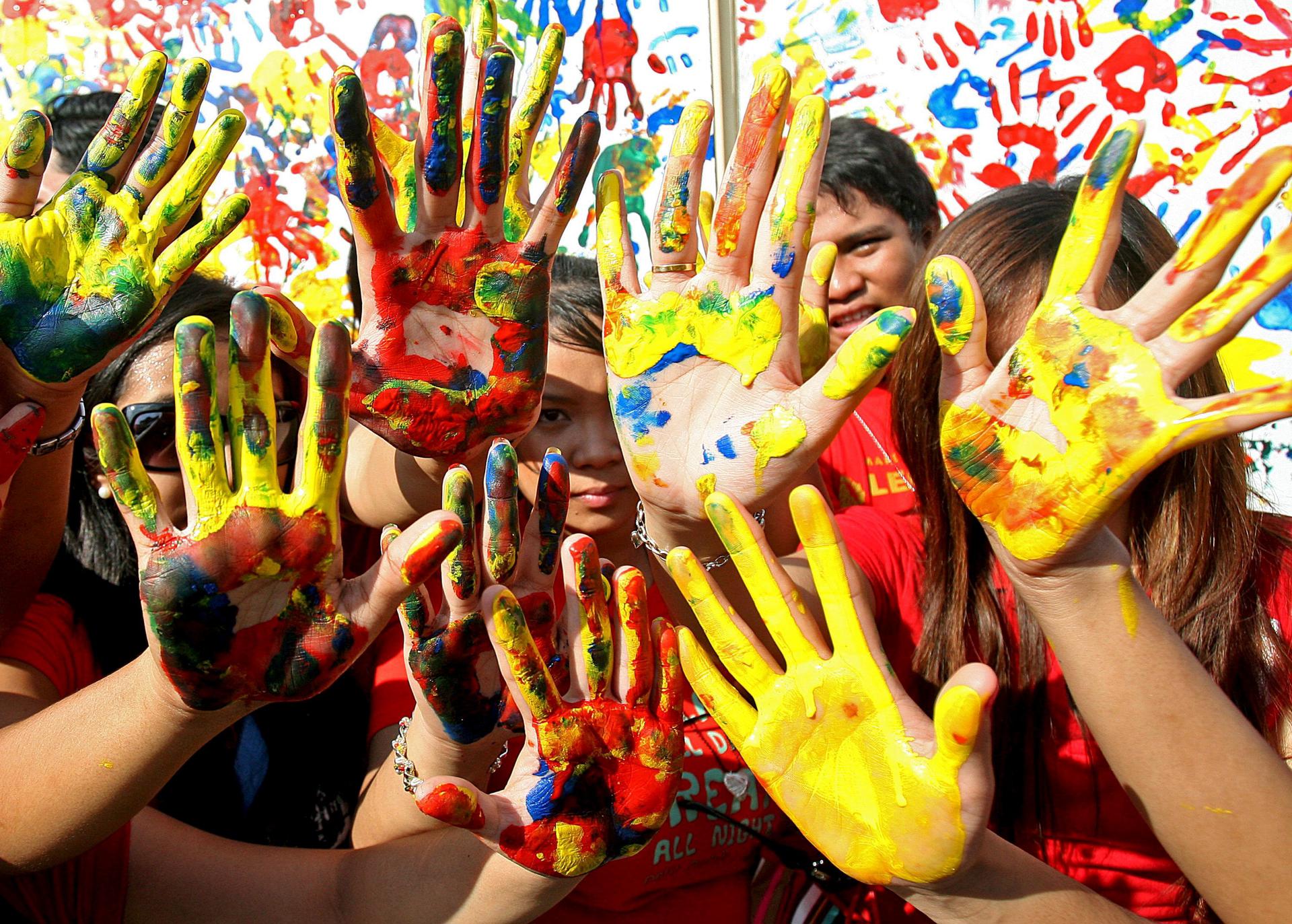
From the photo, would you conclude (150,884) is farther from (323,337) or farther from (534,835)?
(323,337)

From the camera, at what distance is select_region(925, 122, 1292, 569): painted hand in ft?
2.59

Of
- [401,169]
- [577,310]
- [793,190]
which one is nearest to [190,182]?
[401,169]

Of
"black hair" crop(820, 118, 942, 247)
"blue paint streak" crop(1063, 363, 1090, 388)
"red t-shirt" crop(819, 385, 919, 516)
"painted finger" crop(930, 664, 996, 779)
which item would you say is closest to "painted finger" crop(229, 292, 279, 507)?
"painted finger" crop(930, 664, 996, 779)

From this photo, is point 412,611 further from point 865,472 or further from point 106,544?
point 865,472

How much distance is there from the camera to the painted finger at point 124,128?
43.3 inches

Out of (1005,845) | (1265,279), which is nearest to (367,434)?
(1005,845)

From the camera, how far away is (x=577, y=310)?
155 cm

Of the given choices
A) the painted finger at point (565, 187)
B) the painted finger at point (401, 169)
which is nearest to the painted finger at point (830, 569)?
the painted finger at point (565, 187)

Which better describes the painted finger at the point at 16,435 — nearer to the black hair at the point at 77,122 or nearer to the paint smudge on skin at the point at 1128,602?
the black hair at the point at 77,122

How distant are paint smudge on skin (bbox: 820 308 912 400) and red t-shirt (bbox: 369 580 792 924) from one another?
1.70 ft

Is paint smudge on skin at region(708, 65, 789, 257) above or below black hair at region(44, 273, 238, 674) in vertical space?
above

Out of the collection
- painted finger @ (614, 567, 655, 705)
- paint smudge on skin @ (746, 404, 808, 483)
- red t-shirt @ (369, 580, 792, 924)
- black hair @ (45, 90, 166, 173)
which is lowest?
red t-shirt @ (369, 580, 792, 924)

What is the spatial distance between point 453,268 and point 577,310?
351mm

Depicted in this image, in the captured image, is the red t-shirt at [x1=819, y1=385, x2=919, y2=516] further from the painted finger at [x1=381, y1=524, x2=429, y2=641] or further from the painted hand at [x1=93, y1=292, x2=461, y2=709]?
the painted hand at [x1=93, y1=292, x2=461, y2=709]
